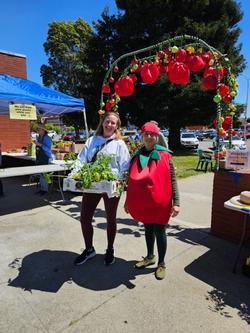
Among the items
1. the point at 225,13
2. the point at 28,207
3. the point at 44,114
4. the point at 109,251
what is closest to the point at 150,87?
the point at 225,13

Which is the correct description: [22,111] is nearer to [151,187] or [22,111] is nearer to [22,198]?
[22,198]

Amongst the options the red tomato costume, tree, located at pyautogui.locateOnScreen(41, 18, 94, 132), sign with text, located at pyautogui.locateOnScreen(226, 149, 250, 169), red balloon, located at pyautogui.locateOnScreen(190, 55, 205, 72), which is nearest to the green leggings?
the red tomato costume

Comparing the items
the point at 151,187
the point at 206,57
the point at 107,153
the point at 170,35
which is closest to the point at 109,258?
the point at 151,187

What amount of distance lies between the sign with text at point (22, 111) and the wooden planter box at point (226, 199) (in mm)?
4541

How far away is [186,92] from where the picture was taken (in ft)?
→ 53.6

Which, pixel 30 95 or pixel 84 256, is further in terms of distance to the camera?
pixel 30 95

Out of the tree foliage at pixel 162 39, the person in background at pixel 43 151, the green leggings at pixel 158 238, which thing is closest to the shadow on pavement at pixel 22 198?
the person in background at pixel 43 151

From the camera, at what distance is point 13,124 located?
1263cm

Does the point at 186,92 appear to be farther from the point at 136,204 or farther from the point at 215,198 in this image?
the point at 136,204

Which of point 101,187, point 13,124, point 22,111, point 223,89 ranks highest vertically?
point 223,89

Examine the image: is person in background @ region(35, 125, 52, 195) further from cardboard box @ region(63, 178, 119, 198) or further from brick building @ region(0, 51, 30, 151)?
brick building @ region(0, 51, 30, 151)

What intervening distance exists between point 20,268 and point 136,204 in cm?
165

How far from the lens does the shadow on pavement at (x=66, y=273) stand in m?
2.86

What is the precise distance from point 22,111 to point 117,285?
4.82 meters
